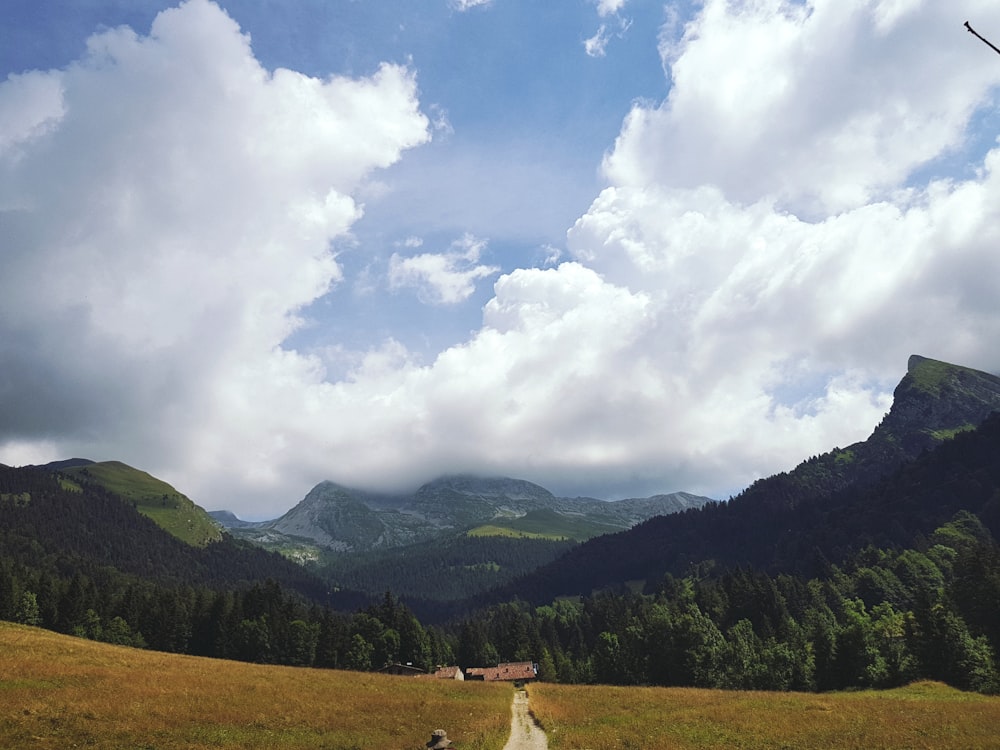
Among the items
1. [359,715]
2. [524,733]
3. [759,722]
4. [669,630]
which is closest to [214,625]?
[669,630]

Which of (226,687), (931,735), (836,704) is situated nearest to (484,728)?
(226,687)

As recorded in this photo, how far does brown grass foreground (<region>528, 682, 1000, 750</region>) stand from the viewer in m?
33.2

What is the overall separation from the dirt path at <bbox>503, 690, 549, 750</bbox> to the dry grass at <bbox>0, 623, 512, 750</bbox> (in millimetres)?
827

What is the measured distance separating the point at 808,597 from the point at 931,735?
137 meters

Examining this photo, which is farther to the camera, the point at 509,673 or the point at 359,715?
the point at 509,673

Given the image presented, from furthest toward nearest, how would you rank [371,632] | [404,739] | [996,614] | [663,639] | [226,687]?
[371,632] < [663,639] < [996,614] < [226,687] < [404,739]

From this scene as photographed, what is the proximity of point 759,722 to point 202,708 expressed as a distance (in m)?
36.3

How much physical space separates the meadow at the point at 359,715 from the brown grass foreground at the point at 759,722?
0.12 metres

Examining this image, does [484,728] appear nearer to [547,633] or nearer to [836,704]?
[836,704]

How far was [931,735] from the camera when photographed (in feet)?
113

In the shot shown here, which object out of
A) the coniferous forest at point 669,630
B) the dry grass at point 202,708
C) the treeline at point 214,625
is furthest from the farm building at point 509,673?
the dry grass at point 202,708

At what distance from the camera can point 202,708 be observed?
122 feet

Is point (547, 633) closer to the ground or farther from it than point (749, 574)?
closer to the ground

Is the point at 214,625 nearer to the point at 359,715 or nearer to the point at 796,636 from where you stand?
the point at 359,715
